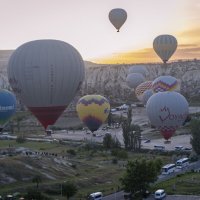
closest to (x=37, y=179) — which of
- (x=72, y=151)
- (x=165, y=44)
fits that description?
(x=72, y=151)

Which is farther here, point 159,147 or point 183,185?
point 159,147

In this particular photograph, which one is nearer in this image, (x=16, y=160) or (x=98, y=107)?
(x=16, y=160)

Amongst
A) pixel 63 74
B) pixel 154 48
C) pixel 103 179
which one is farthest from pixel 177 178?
pixel 154 48

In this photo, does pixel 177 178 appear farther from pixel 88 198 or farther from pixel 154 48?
pixel 154 48

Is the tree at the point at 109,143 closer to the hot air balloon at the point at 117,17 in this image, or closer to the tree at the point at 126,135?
the tree at the point at 126,135

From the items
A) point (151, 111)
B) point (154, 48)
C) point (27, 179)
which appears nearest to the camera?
point (27, 179)

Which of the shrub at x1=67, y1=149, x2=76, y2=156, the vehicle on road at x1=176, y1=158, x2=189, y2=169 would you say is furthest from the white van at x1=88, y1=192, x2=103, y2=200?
the shrub at x1=67, y1=149, x2=76, y2=156

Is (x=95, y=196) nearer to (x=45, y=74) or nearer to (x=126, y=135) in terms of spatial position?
(x=45, y=74)
